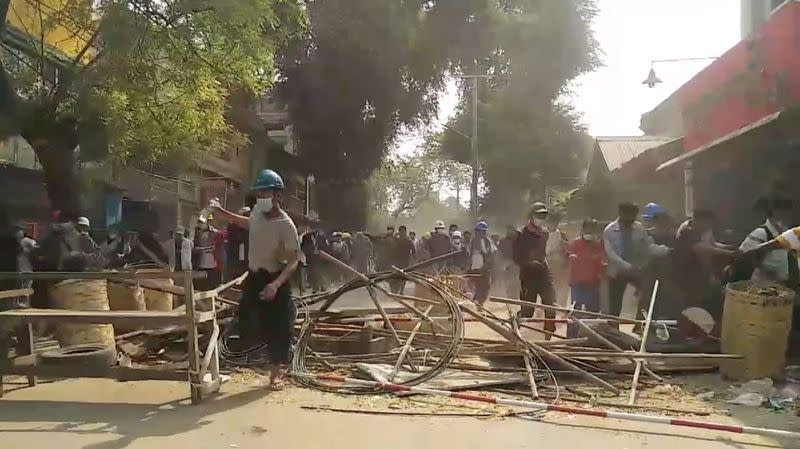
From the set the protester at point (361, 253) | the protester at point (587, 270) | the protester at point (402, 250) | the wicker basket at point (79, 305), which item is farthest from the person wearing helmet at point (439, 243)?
the wicker basket at point (79, 305)

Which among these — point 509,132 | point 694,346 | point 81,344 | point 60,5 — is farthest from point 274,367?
point 509,132

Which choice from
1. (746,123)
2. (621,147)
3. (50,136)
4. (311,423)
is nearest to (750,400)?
(311,423)

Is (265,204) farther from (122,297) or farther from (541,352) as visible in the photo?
(122,297)

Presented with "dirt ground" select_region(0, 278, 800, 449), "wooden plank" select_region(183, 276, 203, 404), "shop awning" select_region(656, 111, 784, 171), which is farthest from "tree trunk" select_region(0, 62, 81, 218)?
"shop awning" select_region(656, 111, 784, 171)

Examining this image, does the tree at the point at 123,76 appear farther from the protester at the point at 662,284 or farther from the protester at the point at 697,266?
the protester at the point at 697,266

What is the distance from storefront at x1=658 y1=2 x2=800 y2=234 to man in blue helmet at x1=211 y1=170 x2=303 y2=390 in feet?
20.4

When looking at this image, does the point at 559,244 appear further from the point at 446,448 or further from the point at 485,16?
the point at 485,16

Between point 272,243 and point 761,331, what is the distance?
4.17 meters

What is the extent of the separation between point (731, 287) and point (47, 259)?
738cm

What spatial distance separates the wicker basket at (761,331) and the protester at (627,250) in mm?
1963

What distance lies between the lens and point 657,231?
930 cm

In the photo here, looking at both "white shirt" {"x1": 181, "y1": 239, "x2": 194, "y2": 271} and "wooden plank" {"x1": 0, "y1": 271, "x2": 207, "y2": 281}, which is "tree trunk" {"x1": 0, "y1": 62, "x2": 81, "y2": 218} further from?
"wooden plank" {"x1": 0, "y1": 271, "x2": 207, "y2": 281}

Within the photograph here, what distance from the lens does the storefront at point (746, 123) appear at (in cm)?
995

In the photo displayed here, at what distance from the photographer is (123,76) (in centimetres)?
1119
